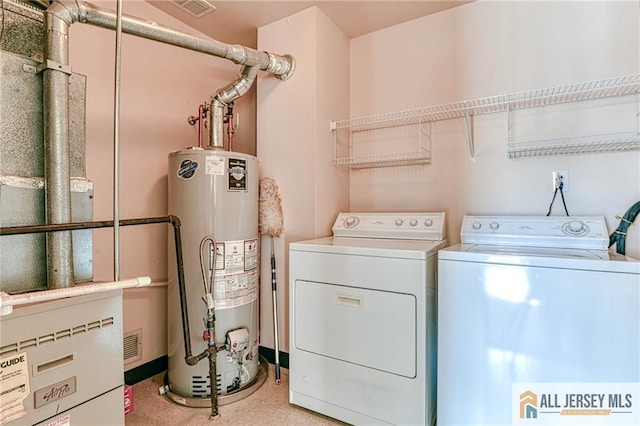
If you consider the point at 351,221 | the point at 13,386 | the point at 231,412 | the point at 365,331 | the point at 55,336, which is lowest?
the point at 231,412

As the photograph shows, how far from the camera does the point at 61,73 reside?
1154mm

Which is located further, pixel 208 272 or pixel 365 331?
pixel 208 272

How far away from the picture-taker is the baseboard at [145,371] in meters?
2.03

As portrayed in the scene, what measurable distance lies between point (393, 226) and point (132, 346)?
185 cm

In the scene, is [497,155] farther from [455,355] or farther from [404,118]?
[455,355]

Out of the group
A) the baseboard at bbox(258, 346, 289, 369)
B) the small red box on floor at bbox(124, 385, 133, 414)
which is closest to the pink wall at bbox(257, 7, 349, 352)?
the baseboard at bbox(258, 346, 289, 369)

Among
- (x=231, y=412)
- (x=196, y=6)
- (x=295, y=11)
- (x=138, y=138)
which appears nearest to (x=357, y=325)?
(x=231, y=412)

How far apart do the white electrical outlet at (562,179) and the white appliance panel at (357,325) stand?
1190mm

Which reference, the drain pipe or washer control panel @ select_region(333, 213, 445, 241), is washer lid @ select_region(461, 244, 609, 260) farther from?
the drain pipe

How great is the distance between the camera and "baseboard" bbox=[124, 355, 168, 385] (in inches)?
79.8

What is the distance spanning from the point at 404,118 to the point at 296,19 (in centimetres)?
105

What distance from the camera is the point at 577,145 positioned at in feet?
5.88

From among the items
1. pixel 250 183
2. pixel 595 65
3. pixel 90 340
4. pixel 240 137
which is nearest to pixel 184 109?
pixel 240 137

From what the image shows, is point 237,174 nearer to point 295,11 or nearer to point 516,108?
point 295,11
